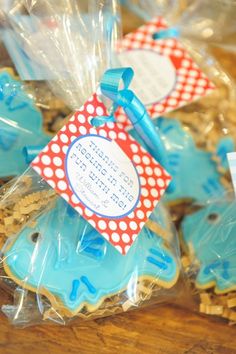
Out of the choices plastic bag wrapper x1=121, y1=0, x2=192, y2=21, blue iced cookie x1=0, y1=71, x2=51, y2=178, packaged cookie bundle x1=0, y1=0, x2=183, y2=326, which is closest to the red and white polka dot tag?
packaged cookie bundle x1=0, y1=0, x2=183, y2=326

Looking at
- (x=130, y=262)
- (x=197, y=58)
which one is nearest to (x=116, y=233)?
(x=130, y=262)

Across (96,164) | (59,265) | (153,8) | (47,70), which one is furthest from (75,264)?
(153,8)

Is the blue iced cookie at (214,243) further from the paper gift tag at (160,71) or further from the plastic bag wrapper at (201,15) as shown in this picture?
the plastic bag wrapper at (201,15)

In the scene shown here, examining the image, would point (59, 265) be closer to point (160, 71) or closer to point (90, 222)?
point (90, 222)

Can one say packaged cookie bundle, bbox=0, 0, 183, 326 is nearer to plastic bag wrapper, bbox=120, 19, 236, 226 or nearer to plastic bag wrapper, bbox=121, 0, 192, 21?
plastic bag wrapper, bbox=120, 19, 236, 226

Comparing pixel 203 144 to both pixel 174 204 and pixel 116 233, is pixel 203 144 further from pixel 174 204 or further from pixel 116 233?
pixel 116 233

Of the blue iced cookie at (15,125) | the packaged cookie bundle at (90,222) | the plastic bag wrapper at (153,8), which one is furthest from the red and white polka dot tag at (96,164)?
the plastic bag wrapper at (153,8)
